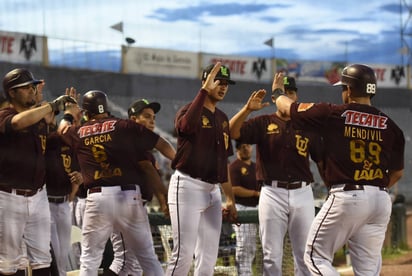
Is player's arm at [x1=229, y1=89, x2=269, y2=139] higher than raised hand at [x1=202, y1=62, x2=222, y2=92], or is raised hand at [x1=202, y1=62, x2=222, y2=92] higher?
raised hand at [x1=202, y1=62, x2=222, y2=92]

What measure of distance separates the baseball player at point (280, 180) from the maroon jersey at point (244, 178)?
2.28 meters

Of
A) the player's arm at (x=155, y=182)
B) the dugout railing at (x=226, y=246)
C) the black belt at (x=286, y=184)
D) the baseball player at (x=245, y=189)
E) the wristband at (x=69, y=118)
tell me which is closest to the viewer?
the player's arm at (x=155, y=182)

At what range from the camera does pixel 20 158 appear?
5859mm

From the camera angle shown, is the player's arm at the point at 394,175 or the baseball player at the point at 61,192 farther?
the baseball player at the point at 61,192

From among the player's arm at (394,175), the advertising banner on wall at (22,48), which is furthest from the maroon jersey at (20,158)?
the advertising banner on wall at (22,48)

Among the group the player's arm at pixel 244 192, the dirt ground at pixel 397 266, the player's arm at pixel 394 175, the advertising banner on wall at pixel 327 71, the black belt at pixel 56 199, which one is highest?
the advertising banner on wall at pixel 327 71

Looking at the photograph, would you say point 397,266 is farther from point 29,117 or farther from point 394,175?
point 29,117

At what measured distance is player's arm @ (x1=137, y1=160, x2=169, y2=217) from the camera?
6.55 meters

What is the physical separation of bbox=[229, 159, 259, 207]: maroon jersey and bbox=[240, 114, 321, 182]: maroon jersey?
2.31 m

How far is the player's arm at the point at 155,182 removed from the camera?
6.55 m

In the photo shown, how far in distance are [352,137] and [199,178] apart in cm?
141

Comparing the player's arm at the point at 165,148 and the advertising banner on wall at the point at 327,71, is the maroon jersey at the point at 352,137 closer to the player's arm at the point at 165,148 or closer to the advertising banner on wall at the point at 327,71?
the player's arm at the point at 165,148

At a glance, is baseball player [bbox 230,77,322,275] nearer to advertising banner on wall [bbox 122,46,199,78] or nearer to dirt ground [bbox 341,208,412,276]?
dirt ground [bbox 341,208,412,276]

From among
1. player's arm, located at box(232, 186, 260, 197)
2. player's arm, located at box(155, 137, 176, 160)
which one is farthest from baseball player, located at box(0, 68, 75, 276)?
player's arm, located at box(232, 186, 260, 197)
